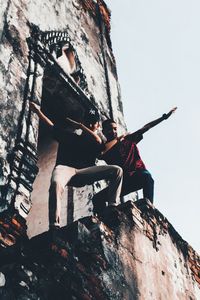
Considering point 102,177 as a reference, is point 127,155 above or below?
above

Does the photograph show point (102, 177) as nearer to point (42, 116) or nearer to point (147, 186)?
point (147, 186)

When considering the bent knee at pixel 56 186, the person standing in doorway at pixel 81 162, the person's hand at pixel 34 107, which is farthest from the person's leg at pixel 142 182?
the bent knee at pixel 56 186

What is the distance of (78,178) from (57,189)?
1.49 ft

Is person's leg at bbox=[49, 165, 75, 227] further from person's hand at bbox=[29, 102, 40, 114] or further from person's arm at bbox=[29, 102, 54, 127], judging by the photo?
person's hand at bbox=[29, 102, 40, 114]

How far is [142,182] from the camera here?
604cm

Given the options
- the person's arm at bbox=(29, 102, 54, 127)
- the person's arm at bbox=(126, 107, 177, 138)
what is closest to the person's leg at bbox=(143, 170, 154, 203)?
the person's arm at bbox=(126, 107, 177, 138)

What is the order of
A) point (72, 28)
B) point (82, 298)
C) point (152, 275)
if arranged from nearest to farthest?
1. point (82, 298)
2. point (152, 275)
3. point (72, 28)

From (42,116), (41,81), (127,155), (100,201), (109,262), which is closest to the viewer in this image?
(109,262)

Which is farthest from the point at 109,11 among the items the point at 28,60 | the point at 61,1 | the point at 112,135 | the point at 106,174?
the point at 106,174

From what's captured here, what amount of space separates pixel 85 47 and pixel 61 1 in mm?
825

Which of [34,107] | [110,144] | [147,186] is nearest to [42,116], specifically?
[34,107]

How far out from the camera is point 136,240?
520cm

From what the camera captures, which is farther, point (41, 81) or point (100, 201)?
point (41, 81)

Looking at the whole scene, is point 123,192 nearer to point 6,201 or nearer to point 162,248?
point 162,248
